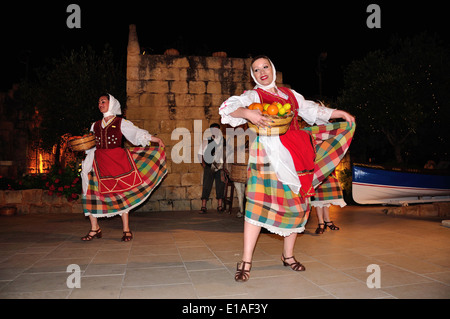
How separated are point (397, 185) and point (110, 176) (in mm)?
6192

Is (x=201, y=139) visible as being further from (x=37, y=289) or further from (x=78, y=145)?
(x=37, y=289)

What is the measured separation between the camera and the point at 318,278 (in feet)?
9.56

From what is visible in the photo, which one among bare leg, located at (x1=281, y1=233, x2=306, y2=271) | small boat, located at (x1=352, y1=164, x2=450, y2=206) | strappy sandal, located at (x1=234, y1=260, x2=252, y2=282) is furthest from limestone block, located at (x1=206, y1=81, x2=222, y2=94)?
strappy sandal, located at (x1=234, y1=260, x2=252, y2=282)

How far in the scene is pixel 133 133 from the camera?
496cm

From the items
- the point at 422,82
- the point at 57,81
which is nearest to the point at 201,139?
the point at 57,81

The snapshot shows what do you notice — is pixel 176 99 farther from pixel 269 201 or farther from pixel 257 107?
pixel 269 201

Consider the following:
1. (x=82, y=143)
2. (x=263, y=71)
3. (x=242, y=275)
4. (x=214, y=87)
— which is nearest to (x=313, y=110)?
(x=263, y=71)

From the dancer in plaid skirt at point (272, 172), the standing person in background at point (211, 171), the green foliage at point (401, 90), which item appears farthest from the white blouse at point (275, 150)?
the green foliage at point (401, 90)

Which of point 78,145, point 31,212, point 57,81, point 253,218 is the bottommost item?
point 31,212

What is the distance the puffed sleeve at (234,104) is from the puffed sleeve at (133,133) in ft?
7.41

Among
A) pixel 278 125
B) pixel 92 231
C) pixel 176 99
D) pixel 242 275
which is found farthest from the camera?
pixel 176 99

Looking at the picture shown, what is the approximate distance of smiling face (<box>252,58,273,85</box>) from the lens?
312 centimetres

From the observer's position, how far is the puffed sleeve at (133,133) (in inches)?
194

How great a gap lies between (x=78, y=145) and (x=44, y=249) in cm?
145
